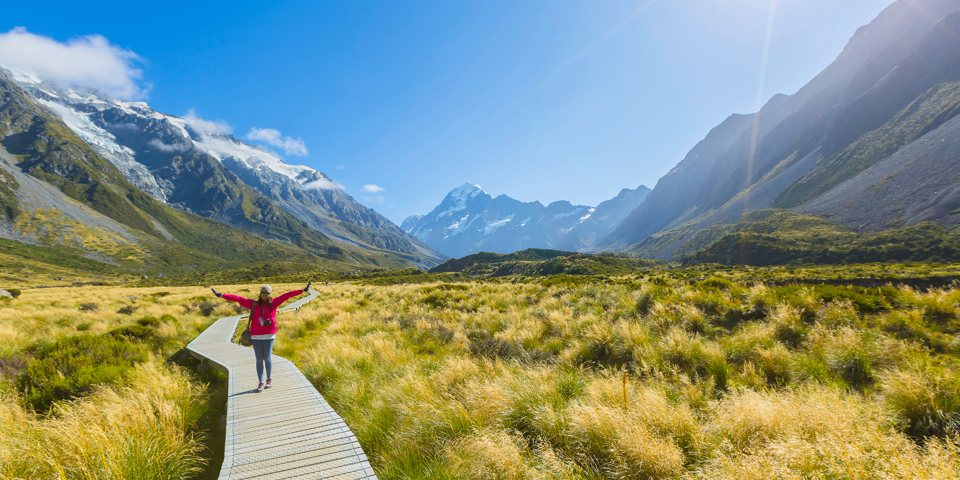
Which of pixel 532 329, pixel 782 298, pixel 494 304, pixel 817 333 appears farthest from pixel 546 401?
pixel 494 304

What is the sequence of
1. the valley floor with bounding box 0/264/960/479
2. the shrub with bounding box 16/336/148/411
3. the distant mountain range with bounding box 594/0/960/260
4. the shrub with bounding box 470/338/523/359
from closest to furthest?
the valley floor with bounding box 0/264/960/479 < the shrub with bounding box 16/336/148/411 < the shrub with bounding box 470/338/523/359 < the distant mountain range with bounding box 594/0/960/260

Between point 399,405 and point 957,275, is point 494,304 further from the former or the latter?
point 957,275

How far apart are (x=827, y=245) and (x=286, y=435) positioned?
112959mm

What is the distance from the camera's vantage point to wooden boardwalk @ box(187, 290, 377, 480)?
4.39 m

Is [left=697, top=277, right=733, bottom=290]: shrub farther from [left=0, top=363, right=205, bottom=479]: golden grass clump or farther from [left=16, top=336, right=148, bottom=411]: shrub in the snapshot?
[left=16, top=336, right=148, bottom=411]: shrub

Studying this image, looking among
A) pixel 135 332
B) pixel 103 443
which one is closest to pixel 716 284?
pixel 103 443

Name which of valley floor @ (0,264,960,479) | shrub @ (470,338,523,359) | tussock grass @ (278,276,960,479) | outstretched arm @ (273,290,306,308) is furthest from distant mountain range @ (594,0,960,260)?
outstretched arm @ (273,290,306,308)

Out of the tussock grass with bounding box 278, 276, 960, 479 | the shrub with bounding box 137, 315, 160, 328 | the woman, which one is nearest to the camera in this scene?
the tussock grass with bounding box 278, 276, 960, 479

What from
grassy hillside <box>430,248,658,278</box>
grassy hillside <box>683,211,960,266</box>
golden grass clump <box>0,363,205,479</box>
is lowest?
grassy hillside <box>683,211,960,266</box>

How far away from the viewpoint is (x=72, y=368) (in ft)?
23.9

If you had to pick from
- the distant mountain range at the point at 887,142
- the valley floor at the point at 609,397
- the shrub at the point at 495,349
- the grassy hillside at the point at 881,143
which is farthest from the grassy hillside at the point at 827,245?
the shrub at the point at 495,349

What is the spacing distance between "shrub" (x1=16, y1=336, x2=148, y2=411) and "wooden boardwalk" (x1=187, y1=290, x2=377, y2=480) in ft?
7.76

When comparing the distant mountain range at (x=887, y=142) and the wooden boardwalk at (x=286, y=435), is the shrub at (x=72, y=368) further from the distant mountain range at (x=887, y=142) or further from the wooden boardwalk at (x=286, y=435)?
the distant mountain range at (x=887, y=142)

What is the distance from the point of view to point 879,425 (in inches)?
144
